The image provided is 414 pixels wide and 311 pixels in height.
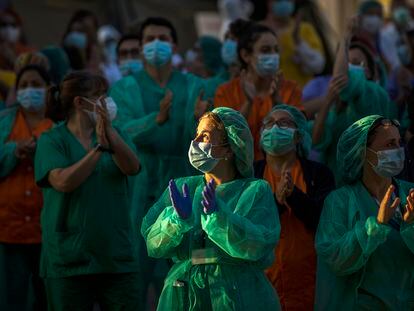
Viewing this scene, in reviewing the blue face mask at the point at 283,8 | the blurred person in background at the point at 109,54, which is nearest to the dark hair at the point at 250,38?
the blue face mask at the point at 283,8

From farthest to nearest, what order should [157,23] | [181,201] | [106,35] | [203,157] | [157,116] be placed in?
1. [106,35]
2. [157,23]
3. [157,116]
4. [203,157]
5. [181,201]

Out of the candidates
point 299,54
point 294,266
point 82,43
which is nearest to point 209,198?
point 294,266

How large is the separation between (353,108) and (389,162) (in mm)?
2444

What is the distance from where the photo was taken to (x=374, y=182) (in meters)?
7.87

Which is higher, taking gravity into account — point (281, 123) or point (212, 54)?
point (212, 54)

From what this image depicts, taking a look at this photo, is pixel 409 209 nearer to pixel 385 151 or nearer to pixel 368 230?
pixel 368 230

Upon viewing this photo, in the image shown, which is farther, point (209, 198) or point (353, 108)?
point (353, 108)

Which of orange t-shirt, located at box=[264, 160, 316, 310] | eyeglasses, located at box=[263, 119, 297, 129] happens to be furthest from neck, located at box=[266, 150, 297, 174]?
orange t-shirt, located at box=[264, 160, 316, 310]

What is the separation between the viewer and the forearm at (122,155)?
8.39 meters

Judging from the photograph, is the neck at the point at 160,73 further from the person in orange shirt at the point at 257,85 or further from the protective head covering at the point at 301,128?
the protective head covering at the point at 301,128

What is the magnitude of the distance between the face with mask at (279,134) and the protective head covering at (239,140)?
1.35m

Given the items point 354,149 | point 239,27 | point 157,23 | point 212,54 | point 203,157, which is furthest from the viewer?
point 212,54

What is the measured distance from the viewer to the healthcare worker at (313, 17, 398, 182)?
1005 centimetres

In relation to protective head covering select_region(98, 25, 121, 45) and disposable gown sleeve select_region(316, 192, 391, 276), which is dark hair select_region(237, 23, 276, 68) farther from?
protective head covering select_region(98, 25, 121, 45)
